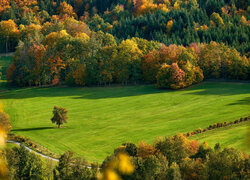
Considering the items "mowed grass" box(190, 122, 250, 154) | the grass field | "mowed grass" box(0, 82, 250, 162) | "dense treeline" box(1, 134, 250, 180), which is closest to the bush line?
"mowed grass" box(190, 122, 250, 154)

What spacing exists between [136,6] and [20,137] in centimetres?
13882

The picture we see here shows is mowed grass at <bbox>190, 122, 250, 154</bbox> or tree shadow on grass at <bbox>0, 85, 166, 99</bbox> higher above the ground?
tree shadow on grass at <bbox>0, 85, 166, 99</bbox>

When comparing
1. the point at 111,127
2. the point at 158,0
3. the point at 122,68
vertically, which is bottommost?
the point at 111,127

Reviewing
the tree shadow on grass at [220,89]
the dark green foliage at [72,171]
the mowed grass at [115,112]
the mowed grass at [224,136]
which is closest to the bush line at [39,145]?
the mowed grass at [224,136]

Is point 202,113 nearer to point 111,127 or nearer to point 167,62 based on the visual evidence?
point 111,127

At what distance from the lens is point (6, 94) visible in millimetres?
94375

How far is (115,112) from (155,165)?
149ft

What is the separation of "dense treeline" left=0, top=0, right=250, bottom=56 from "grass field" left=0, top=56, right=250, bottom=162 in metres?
29.0

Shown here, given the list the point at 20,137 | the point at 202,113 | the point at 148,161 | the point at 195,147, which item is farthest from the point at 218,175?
the point at 202,113

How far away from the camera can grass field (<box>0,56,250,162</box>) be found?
56.9 m

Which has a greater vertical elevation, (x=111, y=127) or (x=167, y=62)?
(x=167, y=62)

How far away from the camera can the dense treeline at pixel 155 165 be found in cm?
2817

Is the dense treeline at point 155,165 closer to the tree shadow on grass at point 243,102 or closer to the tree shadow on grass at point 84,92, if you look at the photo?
the tree shadow on grass at point 243,102

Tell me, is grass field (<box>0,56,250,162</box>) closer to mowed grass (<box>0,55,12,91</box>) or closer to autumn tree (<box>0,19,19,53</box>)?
mowed grass (<box>0,55,12,91</box>)
